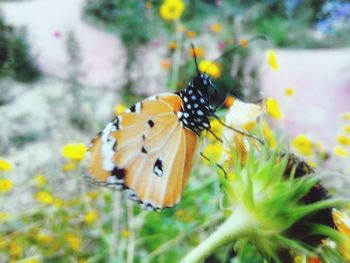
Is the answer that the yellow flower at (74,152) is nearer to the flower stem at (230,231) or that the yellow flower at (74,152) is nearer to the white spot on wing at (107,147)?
the white spot on wing at (107,147)

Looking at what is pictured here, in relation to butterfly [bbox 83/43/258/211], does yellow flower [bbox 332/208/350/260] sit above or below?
above

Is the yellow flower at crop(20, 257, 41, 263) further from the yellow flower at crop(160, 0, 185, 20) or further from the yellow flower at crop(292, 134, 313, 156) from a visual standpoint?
the yellow flower at crop(160, 0, 185, 20)

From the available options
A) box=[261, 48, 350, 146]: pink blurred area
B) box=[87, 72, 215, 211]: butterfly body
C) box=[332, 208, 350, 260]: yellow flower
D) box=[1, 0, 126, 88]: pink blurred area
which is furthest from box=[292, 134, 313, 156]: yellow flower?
box=[1, 0, 126, 88]: pink blurred area

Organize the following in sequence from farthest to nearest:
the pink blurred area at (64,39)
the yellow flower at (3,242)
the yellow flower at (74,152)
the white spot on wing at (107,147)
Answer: the pink blurred area at (64,39)
the yellow flower at (74,152)
the yellow flower at (3,242)
the white spot on wing at (107,147)

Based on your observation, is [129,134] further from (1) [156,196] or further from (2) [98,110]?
(2) [98,110]

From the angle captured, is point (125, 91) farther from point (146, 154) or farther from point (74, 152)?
point (146, 154)

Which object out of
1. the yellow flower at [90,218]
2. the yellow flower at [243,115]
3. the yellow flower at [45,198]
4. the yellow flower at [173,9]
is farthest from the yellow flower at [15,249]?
the yellow flower at [173,9]

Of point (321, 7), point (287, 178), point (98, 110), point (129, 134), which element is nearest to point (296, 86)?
point (98, 110)
